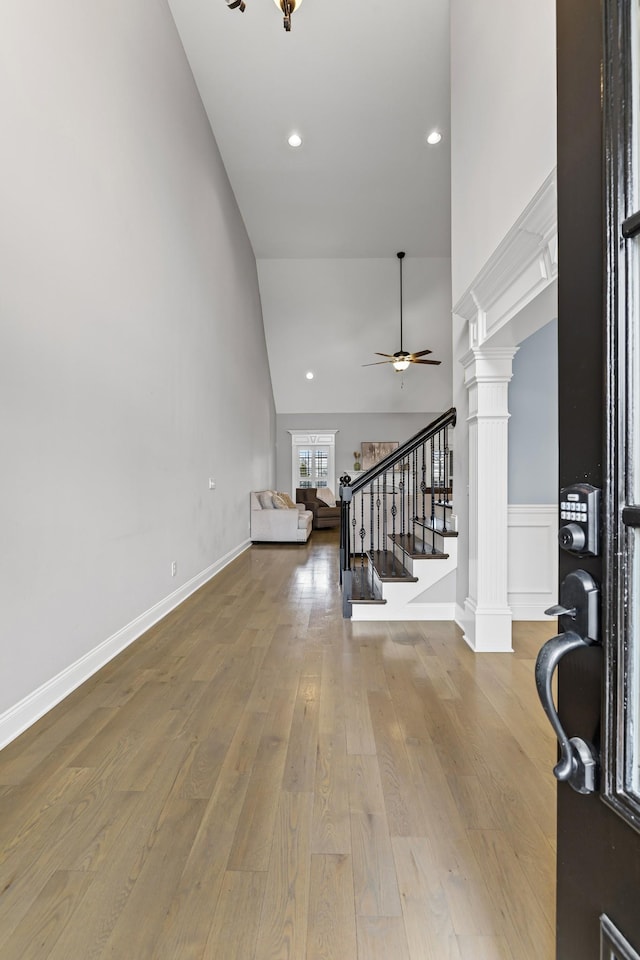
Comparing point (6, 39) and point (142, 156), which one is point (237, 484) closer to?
point (142, 156)

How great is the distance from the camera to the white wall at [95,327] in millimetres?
2283

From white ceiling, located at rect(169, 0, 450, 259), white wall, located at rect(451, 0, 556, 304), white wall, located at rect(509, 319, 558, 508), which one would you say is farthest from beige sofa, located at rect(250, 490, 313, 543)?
white wall, located at rect(451, 0, 556, 304)

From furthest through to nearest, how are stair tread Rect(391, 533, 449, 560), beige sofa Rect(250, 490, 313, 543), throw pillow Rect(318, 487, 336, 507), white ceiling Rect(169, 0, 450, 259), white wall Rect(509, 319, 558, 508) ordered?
throw pillow Rect(318, 487, 336, 507) < beige sofa Rect(250, 490, 313, 543) < white ceiling Rect(169, 0, 450, 259) < stair tread Rect(391, 533, 449, 560) < white wall Rect(509, 319, 558, 508)

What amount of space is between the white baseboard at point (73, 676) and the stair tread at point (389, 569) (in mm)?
1774

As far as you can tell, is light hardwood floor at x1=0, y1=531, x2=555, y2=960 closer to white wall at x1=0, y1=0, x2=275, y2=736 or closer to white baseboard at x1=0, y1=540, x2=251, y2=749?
white baseboard at x1=0, y1=540, x2=251, y2=749

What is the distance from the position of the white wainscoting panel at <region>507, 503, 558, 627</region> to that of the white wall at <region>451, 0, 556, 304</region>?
1732mm

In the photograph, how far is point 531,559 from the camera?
13.1ft

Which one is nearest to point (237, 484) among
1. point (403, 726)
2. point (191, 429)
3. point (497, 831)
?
point (191, 429)

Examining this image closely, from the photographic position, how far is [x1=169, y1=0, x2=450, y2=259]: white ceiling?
14.6 ft

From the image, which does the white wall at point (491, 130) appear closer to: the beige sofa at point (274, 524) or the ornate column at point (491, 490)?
the ornate column at point (491, 490)

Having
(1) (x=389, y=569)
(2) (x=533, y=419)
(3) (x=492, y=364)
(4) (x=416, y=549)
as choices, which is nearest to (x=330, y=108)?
(3) (x=492, y=364)

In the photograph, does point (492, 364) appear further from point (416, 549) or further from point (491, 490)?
point (416, 549)

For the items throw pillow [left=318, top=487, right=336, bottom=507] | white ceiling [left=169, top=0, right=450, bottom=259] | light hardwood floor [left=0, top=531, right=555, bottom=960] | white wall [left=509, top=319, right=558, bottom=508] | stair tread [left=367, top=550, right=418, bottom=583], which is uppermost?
white ceiling [left=169, top=0, right=450, bottom=259]

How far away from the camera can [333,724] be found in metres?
2.35
